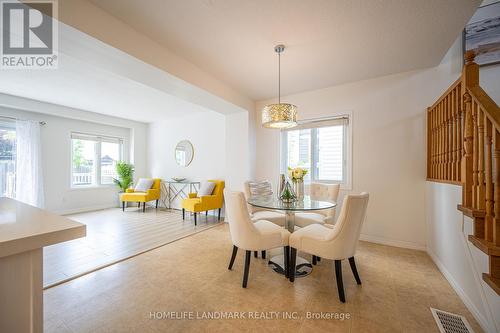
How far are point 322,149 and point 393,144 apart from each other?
1.04 m

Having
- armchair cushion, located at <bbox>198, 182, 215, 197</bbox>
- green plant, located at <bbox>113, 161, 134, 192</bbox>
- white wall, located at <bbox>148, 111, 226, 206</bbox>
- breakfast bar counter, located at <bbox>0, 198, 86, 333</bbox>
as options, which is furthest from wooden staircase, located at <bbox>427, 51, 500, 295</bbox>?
green plant, located at <bbox>113, 161, 134, 192</bbox>

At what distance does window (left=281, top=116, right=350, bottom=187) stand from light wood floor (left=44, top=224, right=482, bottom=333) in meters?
1.47

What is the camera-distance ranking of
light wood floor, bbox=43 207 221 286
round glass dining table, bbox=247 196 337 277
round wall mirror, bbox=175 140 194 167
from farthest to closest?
round wall mirror, bbox=175 140 194 167, light wood floor, bbox=43 207 221 286, round glass dining table, bbox=247 196 337 277

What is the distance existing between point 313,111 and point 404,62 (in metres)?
1.39

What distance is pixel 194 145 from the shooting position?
5.40m

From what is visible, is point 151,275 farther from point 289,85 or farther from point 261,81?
point 289,85

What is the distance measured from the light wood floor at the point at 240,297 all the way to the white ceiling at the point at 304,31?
259cm

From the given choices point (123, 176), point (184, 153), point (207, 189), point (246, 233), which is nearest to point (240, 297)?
point (246, 233)

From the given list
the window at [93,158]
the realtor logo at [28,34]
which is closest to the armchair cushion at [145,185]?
the window at [93,158]

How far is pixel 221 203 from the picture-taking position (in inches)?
179

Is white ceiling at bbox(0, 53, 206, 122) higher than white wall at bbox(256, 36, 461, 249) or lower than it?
higher

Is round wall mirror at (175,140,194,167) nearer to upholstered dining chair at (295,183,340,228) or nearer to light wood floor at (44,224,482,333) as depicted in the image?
light wood floor at (44,224,482,333)

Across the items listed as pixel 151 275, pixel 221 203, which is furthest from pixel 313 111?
pixel 151 275

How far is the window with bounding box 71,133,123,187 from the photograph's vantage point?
204 inches
